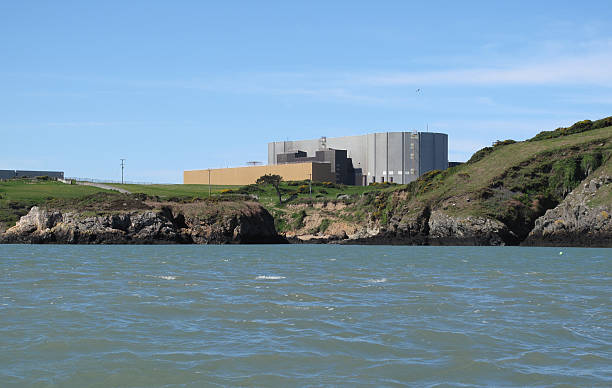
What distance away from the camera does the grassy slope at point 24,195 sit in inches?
4640

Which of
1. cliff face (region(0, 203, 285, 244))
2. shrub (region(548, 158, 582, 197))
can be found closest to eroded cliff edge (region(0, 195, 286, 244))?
cliff face (region(0, 203, 285, 244))

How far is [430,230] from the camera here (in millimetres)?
108000

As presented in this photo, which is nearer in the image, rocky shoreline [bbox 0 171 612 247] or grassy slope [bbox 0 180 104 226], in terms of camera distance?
rocky shoreline [bbox 0 171 612 247]

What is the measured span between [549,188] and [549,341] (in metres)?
95.7

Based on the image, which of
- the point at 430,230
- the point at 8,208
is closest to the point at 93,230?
the point at 8,208

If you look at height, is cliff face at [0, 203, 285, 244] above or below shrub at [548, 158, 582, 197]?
below

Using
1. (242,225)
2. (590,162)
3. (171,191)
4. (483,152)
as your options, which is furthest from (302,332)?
(171,191)

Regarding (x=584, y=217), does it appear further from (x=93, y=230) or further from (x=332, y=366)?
(x=332, y=366)

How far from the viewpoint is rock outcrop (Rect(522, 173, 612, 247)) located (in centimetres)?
8800

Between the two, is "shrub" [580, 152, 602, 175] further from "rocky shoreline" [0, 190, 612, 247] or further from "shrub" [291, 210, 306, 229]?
"shrub" [291, 210, 306, 229]

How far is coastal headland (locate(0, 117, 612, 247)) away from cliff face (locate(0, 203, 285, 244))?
5.9 inches

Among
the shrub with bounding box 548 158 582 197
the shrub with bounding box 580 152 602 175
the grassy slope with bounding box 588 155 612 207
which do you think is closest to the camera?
the grassy slope with bounding box 588 155 612 207

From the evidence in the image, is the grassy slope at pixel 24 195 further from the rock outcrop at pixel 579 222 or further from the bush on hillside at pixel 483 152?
the rock outcrop at pixel 579 222

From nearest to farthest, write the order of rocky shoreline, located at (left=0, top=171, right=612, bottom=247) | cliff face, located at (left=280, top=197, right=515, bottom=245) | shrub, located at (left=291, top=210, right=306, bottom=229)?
rocky shoreline, located at (left=0, top=171, right=612, bottom=247) < cliff face, located at (left=280, top=197, right=515, bottom=245) < shrub, located at (left=291, top=210, right=306, bottom=229)
